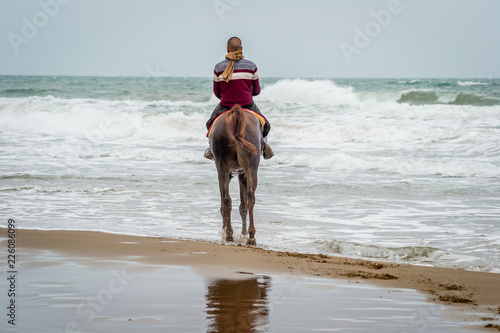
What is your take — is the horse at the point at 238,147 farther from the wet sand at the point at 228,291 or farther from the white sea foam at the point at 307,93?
the white sea foam at the point at 307,93

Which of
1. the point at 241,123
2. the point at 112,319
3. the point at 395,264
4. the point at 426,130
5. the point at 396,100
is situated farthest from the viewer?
the point at 396,100

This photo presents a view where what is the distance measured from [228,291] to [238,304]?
1.25 feet

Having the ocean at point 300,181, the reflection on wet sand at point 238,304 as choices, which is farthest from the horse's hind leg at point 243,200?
the reflection on wet sand at point 238,304

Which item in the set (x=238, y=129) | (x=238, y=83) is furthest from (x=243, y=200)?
(x=238, y=83)

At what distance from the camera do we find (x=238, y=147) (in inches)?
280

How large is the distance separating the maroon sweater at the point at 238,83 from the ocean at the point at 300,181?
1.68m

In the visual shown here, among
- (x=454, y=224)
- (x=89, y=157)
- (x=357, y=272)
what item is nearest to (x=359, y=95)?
(x=89, y=157)

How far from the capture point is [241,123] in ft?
23.1

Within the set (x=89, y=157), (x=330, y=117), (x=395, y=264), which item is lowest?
(x=395, y=264)

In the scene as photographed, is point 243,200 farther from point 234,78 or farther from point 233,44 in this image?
point 233,44

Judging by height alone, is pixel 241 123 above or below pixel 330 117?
below

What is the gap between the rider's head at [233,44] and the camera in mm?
7414

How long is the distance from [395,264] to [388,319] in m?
2.16

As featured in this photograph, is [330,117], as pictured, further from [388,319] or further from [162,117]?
[388,319]
